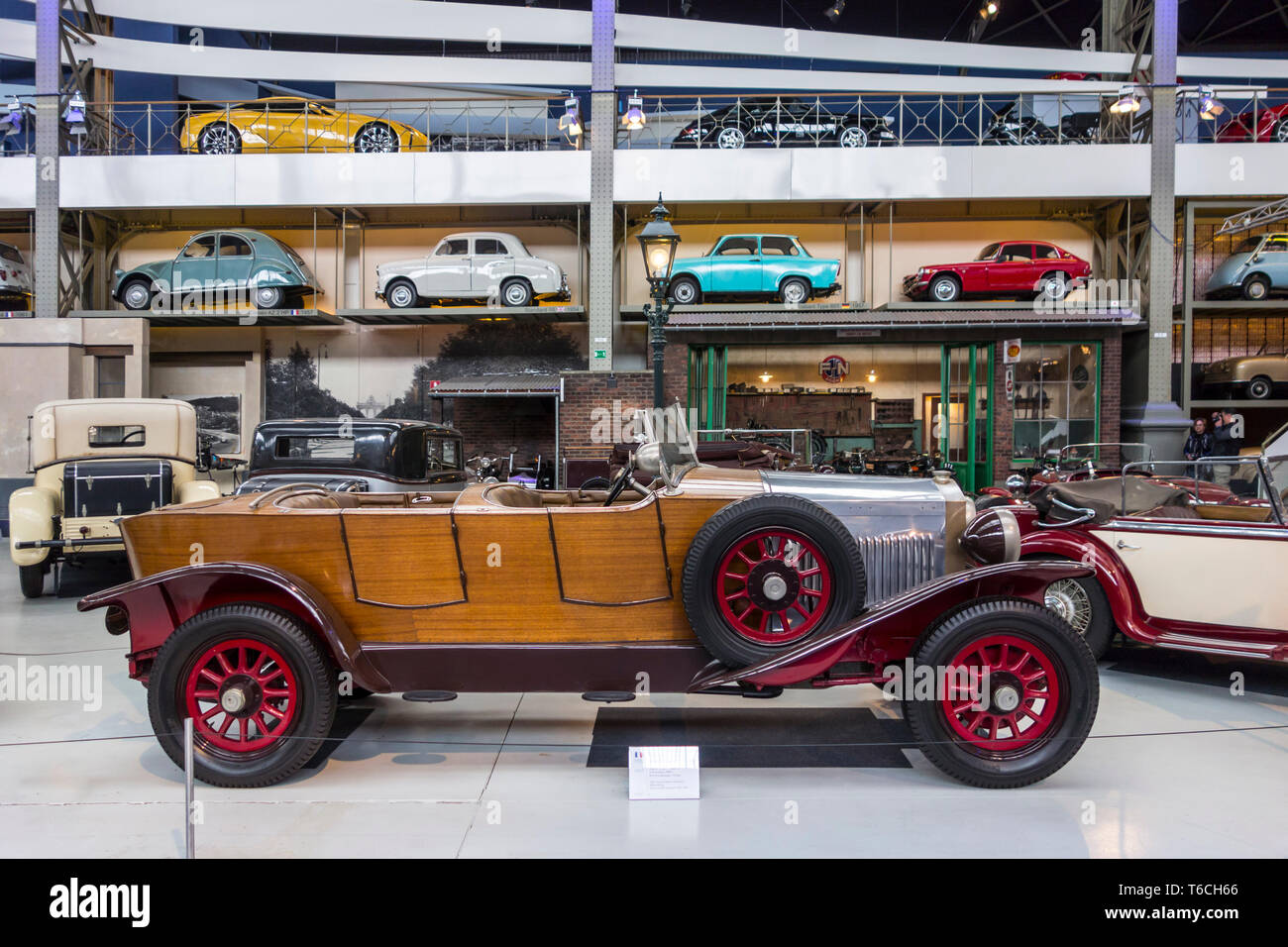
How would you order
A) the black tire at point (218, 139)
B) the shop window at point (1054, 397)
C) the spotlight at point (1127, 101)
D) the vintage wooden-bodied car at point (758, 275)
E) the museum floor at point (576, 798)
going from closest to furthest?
the museum floor at point (576, 798) → the shop window at point (1054, 397) → the spotlight at point (1127, 101) → the vintage wooden-bodied car at point (758, 275) → the black tire at point (218, 139)

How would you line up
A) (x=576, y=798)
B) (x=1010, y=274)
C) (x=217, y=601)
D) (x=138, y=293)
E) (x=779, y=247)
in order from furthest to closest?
(x=138, y=293)
(x=779, y=247)
(x=1010, y=274)
(x=217, y=601)
(x=576, y=798)

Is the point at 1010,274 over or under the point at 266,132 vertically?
under

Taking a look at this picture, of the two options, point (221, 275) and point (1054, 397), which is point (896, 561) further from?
point (221, 275)

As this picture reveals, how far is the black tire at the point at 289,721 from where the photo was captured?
3.68m

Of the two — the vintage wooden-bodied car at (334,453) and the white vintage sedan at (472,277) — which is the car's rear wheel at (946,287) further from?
the vintage wooden-bodied car at (334,453)

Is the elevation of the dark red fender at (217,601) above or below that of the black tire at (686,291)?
below

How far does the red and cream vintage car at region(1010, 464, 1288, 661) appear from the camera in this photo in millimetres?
5137

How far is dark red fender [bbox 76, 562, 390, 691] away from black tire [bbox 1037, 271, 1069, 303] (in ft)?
48.8

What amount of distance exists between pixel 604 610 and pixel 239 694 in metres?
1.63

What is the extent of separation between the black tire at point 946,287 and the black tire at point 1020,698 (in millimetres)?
13213

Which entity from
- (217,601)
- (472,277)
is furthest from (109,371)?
(217,601)

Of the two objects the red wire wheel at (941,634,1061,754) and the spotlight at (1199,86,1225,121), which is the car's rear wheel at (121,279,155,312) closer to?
the red wire wheel at (941,634,1061,754)

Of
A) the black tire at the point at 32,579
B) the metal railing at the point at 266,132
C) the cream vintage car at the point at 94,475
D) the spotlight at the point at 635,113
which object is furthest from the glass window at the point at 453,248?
the black tire at the point at 32,579

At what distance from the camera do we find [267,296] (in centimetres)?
1577
